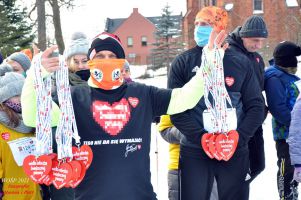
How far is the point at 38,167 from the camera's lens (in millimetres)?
2619

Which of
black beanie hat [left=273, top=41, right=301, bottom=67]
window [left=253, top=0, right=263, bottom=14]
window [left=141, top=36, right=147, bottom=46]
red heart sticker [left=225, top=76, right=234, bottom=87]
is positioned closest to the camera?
red heart sticker [left=225, top=76, right=234, bottom=87]

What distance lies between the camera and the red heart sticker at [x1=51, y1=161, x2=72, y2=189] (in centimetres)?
261

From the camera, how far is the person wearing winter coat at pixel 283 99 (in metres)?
4.70

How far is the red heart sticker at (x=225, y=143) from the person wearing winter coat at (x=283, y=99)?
174 centimetres

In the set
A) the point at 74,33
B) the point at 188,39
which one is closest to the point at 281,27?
the point at 188,39

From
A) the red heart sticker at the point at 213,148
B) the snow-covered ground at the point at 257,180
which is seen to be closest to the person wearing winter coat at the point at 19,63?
the snow-covered ground at the point at 257,180

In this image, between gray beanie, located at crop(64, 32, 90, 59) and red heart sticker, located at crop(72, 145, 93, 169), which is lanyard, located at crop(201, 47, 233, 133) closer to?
red heart sticker, located at crop(72, 145, 93, 169)

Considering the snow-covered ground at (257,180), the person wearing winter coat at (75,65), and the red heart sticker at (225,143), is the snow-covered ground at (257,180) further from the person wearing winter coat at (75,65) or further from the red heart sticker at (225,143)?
the red heart sticker at (225,143)

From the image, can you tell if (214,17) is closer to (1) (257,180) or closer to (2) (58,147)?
(2) (58,147)

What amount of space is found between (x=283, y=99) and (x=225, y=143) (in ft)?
6.11

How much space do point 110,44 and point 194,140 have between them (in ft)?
3.51

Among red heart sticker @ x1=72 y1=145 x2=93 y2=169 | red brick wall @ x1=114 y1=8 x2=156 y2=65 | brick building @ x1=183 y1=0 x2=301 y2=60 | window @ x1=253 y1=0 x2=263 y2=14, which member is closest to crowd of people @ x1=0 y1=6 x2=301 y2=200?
red heart sticker @ x1=72 y1=145 x2=93 y2=169

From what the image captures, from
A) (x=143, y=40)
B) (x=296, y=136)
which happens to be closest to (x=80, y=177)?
(x=296, y=136)

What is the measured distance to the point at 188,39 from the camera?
4150 cm
